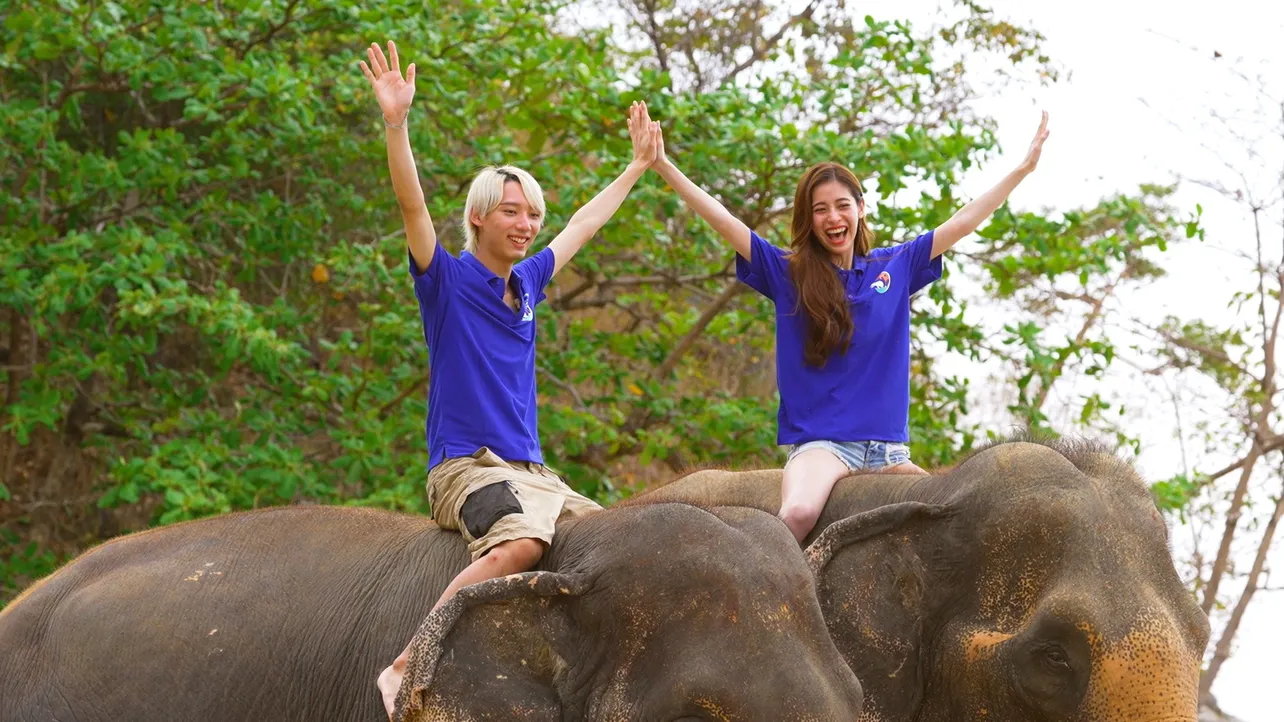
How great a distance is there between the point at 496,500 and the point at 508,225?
2.48 ft

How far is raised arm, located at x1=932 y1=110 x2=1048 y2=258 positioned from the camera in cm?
405

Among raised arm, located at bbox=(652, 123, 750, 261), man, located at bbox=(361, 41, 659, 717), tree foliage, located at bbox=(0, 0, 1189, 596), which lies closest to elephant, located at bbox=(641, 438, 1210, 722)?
man, located at bbox=(361, 41, 659, 717)

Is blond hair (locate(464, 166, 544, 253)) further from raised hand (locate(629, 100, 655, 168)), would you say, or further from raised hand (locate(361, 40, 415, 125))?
raised hand (locate(629, 100, 655, 168))

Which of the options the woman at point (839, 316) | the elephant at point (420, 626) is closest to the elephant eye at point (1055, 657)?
the elephant at point (420, 626)

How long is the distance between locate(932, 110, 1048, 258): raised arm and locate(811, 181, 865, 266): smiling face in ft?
0.80

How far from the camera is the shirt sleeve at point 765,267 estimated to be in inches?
161

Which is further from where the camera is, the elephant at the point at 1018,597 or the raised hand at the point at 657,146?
the raised hand at the point at 657,146

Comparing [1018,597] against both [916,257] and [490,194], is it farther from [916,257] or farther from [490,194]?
[490,194]

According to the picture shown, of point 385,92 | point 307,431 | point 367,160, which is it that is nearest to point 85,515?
point 307,431

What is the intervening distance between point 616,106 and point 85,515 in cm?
378

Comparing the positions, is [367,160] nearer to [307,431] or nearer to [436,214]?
[436,214]

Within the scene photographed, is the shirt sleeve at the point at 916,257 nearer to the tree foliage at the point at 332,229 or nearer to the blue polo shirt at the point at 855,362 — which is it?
the blue polo shirt at the point at 855,362

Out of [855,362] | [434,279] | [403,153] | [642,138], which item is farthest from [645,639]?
[642,138]

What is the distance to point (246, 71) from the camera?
6.23 m
